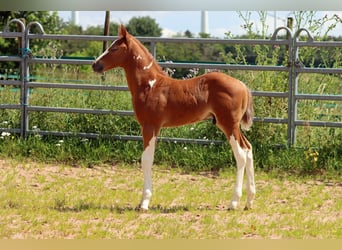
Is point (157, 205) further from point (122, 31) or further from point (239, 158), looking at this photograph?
point (122, 31)

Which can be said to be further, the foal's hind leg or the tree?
the tree

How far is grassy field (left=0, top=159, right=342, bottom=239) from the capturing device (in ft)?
19.5

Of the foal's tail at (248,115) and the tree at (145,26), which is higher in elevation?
the tree at (145,26)

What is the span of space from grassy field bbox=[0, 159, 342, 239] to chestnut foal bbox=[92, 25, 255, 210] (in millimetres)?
409

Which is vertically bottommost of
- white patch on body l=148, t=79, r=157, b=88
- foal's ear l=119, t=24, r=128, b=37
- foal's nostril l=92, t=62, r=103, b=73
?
white patch on body l=148, t=79, r=157, b=88

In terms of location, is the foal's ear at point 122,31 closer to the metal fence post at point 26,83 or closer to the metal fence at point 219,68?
the metal fence at point 219,68

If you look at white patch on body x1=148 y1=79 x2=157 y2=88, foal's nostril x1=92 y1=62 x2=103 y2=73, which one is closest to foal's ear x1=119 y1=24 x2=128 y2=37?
foal's nostril x1=92 y1=62 x2=103 y2=73

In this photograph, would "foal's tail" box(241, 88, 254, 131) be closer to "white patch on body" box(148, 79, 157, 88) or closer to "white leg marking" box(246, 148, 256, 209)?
"white leg marking" box(246, 148, 256, 209)

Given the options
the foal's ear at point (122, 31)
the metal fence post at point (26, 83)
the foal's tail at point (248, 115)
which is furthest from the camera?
the metal fence post at point (26, 83)

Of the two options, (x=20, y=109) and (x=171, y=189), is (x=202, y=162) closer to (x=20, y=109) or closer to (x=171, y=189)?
(x=171, y=189)

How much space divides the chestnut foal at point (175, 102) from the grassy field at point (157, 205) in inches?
16.1

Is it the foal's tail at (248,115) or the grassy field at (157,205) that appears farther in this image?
the foal's tail at (248,115)

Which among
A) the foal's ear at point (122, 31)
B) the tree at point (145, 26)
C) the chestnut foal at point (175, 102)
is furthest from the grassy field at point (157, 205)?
the tree at point (145, 26)

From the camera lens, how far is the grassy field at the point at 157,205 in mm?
5930
